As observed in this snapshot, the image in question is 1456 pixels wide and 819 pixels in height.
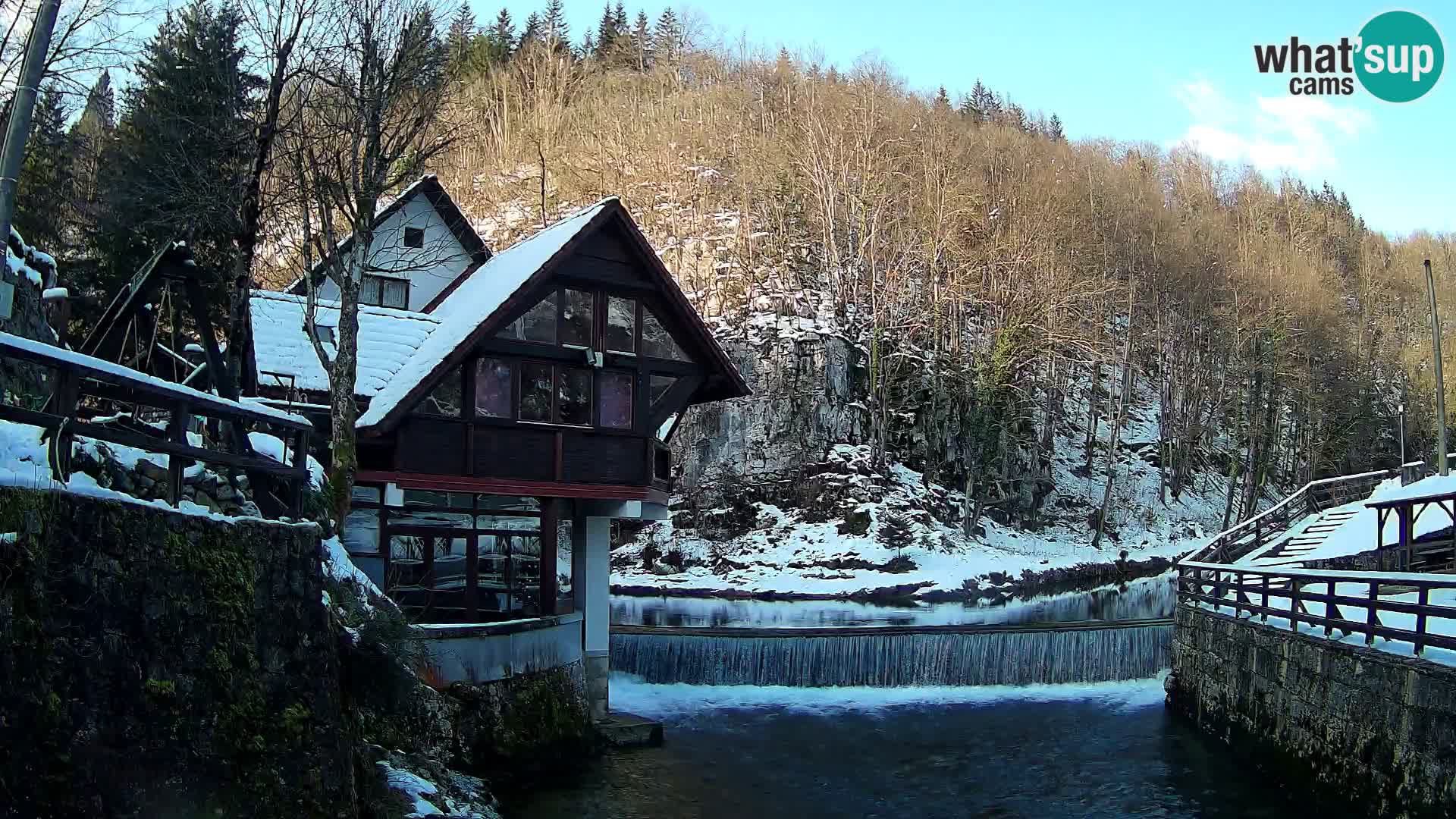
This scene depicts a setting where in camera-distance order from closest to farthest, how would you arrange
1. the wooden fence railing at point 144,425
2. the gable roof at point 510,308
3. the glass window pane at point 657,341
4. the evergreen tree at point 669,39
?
the wooden fence railing at point 144,425, the gable roof at point 510,308, the glass window pane at point 657,341, the evergreen tree at point 669,39

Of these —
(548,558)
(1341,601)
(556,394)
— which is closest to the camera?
(1341,601)

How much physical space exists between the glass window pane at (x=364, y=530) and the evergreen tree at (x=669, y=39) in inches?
2397

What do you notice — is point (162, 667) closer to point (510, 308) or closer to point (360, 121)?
point (360, 121)

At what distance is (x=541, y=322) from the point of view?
69.0 ft

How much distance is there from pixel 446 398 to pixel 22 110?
31.2ft

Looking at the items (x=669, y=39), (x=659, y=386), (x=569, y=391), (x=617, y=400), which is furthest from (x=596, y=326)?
(x=669, y=39)

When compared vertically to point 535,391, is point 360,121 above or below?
above

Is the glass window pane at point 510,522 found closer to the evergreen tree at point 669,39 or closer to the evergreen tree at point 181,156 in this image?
the evergreen tree at point 181,156

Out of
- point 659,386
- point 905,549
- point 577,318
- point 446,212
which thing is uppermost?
point 446,212

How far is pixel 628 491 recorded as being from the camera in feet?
71.1

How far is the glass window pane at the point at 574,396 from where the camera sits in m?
21.2

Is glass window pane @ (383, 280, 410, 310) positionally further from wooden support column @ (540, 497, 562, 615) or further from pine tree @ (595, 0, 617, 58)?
pine tree @ (595, 0, 617, 58)

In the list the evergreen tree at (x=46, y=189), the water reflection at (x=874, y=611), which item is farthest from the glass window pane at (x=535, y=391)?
the water reflection at (x=874, y=611)

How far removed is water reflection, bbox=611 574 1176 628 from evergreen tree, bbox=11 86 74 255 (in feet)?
60.5
